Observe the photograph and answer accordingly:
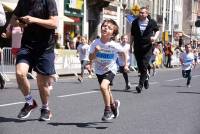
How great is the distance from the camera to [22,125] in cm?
750

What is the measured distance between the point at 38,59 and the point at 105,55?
1065 mm

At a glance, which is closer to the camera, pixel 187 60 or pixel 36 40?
pixel 36 40

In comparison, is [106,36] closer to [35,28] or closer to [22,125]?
[35,28]

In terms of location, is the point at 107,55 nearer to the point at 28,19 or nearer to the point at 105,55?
the point at 105,55

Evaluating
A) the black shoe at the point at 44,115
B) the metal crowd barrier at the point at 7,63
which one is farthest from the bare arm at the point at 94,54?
the metal crowd barrier at the point at 7,63

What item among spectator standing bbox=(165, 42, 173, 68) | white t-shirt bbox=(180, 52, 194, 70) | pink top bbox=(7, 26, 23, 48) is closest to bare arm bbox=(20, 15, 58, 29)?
pink top bbox=(7, 26, 23, 48)

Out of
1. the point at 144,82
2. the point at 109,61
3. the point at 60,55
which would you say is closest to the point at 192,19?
the point at 60,55

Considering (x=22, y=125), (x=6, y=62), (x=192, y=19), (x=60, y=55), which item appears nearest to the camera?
(x=22, y=125)

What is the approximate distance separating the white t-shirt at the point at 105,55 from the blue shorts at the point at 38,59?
77cm

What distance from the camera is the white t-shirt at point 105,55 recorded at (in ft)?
27.1

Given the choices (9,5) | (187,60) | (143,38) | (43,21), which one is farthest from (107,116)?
(9,5)

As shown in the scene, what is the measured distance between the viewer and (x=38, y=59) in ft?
25.5

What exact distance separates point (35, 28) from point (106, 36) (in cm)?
115

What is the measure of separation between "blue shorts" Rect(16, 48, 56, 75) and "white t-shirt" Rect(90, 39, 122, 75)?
2.54 ft
